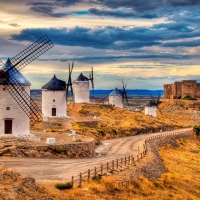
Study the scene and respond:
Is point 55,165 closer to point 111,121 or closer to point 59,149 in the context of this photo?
point 59,149

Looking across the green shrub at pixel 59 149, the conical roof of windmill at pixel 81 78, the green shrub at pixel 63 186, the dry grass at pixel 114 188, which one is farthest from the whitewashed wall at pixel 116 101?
the green shrub at pixel 63 186

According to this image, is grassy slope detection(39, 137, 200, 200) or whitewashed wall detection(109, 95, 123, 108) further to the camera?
whitewashed wall detection(109, 95, 123, 108)

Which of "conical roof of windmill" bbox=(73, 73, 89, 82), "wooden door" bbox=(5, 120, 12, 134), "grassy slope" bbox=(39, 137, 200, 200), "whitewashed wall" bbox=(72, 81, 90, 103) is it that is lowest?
"grassy slope" bbox=(39, 137, 200, 200)

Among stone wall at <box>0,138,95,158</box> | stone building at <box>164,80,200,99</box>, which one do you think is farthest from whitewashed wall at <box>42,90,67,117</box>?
stone building at <box>164,80,200,99</box>

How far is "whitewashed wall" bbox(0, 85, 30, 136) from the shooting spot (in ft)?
107

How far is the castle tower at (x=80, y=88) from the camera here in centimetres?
6869

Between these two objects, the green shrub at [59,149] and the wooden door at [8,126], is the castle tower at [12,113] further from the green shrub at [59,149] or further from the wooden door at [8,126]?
the green shrub at [59,149]

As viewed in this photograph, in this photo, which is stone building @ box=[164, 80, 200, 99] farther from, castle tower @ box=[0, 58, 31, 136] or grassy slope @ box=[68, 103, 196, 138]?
castle tower @ box=[0, 58, 31, 136]

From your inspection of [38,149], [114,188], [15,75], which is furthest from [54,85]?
[114,188]

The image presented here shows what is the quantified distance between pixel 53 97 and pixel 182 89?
58.4 metres

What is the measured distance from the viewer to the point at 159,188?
25.6 meters

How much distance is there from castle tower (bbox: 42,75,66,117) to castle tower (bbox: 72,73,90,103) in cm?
1814

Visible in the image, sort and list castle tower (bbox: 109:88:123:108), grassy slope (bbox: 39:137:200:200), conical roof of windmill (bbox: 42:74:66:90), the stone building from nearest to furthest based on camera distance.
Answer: grassy slope (bbox: 39:137:200:200)
conical roof of windmill (bbox: 42:74:66:90)
castle tower (bbox: 109:88:123:108)
the stone building

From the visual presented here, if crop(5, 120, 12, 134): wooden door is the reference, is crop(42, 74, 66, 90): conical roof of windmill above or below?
Answer: above
